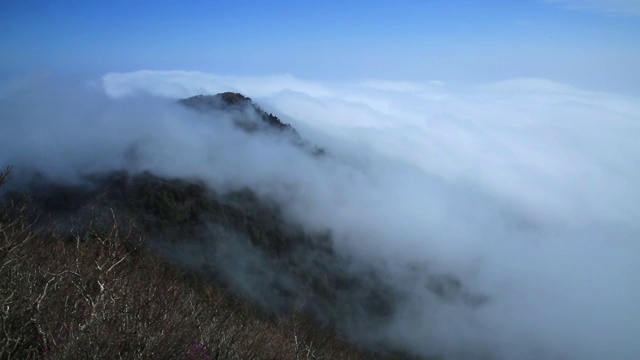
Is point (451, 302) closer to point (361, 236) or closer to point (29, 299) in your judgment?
point (361, 236)

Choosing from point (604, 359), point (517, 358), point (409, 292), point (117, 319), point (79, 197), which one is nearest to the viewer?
point (117, 319)

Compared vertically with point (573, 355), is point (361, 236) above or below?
above

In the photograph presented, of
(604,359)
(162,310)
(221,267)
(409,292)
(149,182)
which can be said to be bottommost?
(604,359)

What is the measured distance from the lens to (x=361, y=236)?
18438 cm

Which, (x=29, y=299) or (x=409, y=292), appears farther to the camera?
(x=409, y=292)

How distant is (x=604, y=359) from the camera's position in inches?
6708

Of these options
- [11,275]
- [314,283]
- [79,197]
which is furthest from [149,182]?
[11,275]

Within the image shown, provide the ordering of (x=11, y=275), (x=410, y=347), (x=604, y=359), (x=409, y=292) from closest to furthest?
(x=11, y=275), (x=410, y=347), (x=409, y=292), (x=604, y=359)

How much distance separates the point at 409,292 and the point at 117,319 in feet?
505

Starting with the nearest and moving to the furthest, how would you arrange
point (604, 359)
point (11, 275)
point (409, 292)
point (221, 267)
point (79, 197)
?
point (11, 275) → point (221, 267) → point (79, 197) → point (409, 292) → point (604, 359)

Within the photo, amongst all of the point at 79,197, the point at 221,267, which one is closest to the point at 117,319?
the point at 221,267

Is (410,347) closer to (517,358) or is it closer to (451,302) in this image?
(517,358)

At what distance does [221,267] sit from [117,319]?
94.0 meters

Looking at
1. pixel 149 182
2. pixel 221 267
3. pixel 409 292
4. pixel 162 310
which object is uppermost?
pixel 162 310
